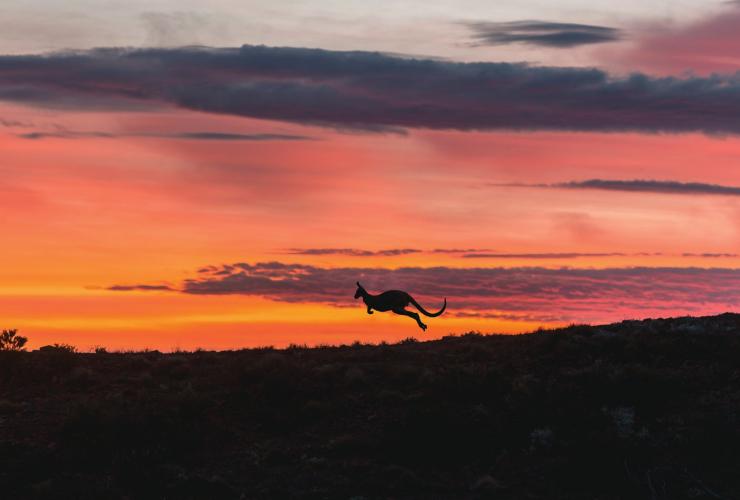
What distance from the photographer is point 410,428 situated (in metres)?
27.5

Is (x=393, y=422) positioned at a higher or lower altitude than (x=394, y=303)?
lower

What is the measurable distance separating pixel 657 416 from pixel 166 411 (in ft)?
45.7

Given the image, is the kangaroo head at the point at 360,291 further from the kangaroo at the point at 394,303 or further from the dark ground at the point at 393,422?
the dark ground at the point at 393,422

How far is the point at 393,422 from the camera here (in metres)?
28.2

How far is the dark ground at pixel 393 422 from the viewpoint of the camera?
25.3 meters

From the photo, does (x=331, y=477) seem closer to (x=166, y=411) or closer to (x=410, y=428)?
(x=410, y=428)

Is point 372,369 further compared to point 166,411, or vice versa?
point 372,369

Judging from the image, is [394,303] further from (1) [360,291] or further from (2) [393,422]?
(2) [393,422]

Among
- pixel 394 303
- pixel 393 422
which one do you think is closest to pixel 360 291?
pixel 394 303

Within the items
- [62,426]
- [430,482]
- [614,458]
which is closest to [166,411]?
[62,426]

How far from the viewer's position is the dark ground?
82.9 feet

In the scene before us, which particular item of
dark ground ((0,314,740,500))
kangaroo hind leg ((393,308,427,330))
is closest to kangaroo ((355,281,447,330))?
kangaroo hind leg ((393,308,427,330))

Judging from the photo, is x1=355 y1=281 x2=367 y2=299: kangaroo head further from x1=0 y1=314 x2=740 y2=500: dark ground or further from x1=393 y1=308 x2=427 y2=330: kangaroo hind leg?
x1=0 y1=314 x2=740 y2=500: dark ground

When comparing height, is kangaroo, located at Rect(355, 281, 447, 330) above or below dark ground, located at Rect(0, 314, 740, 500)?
above
